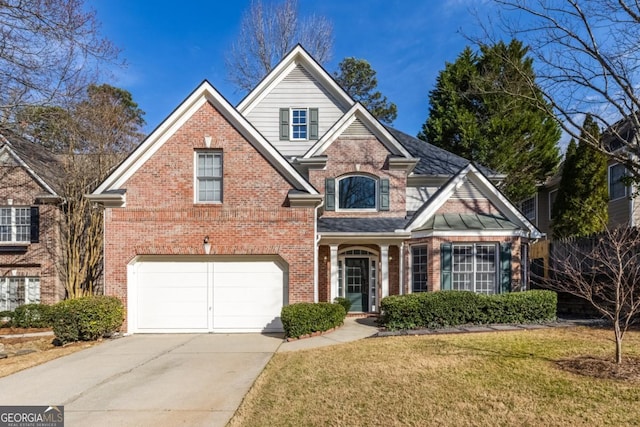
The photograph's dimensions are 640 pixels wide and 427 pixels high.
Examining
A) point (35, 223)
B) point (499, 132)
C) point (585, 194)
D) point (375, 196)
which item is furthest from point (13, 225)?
point (585, 194)

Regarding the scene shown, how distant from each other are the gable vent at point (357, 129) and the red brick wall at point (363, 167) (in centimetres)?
21

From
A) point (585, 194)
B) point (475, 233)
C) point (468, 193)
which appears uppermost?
point (585, 194)

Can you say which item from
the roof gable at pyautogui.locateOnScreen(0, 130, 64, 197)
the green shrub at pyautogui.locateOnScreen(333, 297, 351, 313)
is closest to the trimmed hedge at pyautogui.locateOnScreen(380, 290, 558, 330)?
the green shrub at pyautogui.locateOnScreen(333, 297, 351, 313)

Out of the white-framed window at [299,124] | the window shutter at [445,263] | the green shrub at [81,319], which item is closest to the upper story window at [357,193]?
the white-framed window at [299,124]

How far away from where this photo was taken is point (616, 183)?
64.6ft

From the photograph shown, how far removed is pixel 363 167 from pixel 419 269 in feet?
15.5

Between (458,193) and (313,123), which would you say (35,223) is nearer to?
(313,123)

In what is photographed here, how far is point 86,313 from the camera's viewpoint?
414 inches

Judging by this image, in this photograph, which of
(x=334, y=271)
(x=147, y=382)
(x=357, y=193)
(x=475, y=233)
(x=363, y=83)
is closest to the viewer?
(x=147, y=382)

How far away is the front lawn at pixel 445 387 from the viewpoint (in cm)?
506

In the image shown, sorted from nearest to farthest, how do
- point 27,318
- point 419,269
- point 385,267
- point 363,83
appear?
point 419,269 < point 385,267 < point 27,318 < point 363,83

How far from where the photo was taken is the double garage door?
11.7 m

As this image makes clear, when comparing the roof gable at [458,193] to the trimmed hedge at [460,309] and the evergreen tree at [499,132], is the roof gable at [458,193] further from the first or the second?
the evergreen tree at [499,132]

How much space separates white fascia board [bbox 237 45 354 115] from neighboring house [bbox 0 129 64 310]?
9.95m
